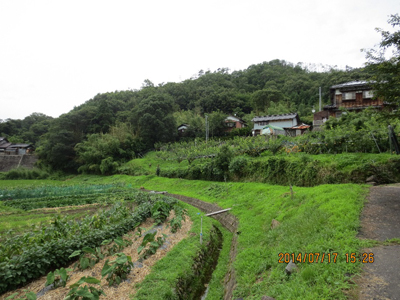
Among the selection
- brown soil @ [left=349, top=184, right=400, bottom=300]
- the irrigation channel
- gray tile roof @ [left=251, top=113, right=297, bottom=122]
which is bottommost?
the irrigation channel

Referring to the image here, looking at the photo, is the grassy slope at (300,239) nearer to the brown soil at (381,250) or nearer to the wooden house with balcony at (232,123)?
the brown soil at (381,250)

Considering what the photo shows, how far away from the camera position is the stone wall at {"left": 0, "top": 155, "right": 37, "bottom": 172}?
135ft

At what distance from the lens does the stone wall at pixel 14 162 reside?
4119 cm

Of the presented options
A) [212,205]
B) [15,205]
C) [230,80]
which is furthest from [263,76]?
[15,205]

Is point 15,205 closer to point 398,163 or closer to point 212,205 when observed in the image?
point 212,205

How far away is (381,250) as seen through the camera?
189 inches

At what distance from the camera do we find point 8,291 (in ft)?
17.0

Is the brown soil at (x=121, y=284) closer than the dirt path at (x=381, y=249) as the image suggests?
No

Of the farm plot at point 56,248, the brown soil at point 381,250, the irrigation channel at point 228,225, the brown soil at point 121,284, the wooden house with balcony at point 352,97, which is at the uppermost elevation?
the wooden house with balcony at point 352,97

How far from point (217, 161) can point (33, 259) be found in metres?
15.5

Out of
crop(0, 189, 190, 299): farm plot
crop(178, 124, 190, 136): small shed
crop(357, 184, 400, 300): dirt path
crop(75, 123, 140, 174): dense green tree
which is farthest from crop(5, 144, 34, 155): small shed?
crop(357, 184, 400, 300): dirt path

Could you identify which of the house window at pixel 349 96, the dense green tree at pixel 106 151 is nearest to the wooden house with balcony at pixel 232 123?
the dense green tree at pixel 106 151

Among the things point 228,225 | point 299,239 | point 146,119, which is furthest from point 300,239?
point 146,119

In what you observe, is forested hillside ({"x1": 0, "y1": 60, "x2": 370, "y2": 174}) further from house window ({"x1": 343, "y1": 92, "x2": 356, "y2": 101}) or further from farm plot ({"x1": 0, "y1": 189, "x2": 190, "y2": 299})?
farm plot ({"x1": 0, "y1": 189, "x2": 190, "y2": 299})
